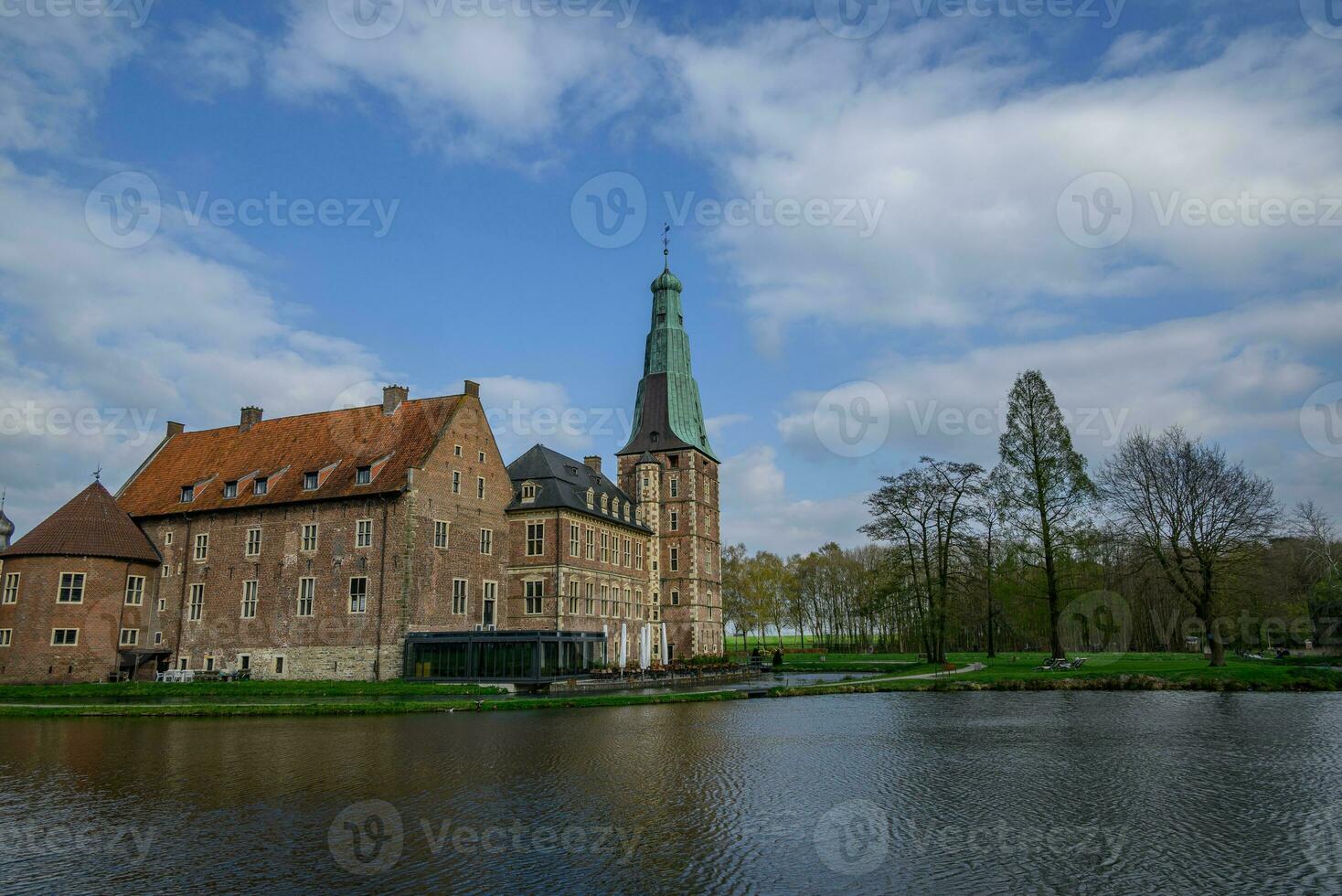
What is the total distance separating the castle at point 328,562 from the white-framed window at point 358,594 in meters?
0.09

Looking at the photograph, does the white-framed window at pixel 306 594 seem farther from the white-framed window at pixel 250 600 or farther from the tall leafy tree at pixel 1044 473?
the tall leafy tree at pixel 1044 473

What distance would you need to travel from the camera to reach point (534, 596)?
52.5 metres

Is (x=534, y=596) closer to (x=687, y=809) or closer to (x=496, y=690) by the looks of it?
(x=496, y=690)

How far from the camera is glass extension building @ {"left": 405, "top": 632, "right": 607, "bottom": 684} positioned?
42.4 metres

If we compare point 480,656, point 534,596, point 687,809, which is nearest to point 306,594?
point 480,656

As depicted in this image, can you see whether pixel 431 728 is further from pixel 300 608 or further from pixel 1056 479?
pixel 1056 479

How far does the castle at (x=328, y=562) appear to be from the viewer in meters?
43.2

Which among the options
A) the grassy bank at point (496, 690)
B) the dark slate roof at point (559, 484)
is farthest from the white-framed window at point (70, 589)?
the dark slate roof at point (559, 484)

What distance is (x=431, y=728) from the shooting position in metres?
24.5

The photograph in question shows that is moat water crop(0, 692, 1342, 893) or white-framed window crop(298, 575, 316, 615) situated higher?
white-framed window crop(298, 575, 316, 615)

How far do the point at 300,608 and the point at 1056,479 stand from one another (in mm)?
39291

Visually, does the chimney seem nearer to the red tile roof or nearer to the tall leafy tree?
the red tile roof

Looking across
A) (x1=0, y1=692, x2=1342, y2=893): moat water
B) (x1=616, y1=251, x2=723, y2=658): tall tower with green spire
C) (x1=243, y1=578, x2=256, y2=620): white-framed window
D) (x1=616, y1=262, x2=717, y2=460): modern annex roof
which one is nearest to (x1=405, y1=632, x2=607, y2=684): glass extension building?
(x1=243, y1=578, x2=256, y2=620): white-framed window

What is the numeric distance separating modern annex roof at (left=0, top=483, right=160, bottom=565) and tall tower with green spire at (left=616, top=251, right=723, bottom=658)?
33.5m
